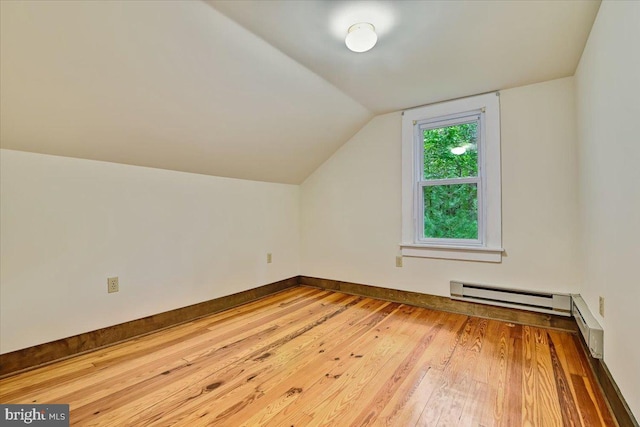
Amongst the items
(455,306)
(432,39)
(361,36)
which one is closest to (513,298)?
(455,306)

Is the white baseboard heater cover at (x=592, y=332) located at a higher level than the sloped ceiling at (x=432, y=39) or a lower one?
lower

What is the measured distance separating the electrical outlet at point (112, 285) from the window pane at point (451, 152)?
9.59 feet

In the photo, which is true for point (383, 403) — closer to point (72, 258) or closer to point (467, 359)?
point (467, 359)

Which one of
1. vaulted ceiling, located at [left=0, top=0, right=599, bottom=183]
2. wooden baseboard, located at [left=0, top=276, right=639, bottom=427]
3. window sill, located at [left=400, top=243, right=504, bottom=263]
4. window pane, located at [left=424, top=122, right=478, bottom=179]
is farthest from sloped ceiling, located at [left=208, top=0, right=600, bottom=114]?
wooden baseboard, located at [left=0, top=276, right=639, bottom=427]

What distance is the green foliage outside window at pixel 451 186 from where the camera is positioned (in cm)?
287

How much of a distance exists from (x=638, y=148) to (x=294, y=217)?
323 cm

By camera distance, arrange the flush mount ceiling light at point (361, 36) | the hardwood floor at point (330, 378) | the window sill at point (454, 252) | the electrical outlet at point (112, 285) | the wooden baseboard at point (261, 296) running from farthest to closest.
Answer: the window sill at point (454, 252), the electrical outlet at point (112, 285), the flush mount ceiling light at point (361, 36), the wooden baseboard at point (261, 296), the hardwood floor at point (330, 378)

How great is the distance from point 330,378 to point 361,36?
203 cm

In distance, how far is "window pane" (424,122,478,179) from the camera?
113 inches

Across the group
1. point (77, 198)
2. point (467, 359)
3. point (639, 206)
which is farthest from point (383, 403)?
point (77, 198)

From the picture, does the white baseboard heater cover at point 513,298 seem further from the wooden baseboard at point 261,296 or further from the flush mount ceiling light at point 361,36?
the flush mount ceiling light at point 361,36

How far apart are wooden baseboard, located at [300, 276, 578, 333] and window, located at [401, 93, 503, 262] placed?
0.44 m

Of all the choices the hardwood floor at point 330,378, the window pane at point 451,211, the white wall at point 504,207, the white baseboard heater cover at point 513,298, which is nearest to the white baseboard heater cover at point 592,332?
the hardwood floor at point 330,378

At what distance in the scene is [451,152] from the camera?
2.98 metres
